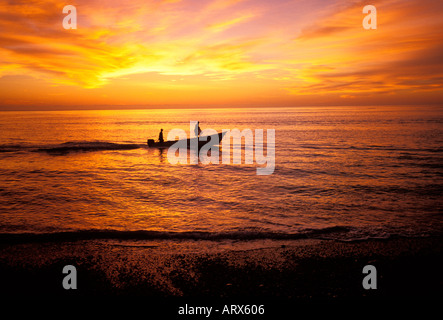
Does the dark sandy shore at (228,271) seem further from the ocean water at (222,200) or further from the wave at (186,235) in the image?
the ocean water at (222,200)

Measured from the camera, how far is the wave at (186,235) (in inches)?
320

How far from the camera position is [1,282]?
19.3 ft

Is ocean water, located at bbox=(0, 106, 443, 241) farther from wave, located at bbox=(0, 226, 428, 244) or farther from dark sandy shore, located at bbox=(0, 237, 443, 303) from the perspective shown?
dark sandy shore, located at bbox=(0, 237, 443, 303)

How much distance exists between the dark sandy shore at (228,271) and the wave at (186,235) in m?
0.37

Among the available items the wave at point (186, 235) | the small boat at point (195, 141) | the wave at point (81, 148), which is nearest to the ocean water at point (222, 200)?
the wave at point (186, 235)

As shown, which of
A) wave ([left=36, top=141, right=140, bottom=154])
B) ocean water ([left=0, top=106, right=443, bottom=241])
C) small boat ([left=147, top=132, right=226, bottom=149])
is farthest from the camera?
small boat ([left=147, top=132, right=226, bottom=149])

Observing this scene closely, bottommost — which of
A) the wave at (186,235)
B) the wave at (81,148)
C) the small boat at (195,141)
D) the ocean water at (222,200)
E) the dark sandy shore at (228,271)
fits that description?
the dark sandy shore at (228,271)

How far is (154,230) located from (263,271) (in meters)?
4.10

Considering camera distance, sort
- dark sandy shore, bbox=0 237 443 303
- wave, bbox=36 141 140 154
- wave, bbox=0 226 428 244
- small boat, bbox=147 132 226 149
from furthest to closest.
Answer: small boat, bbox=147 132 226 149 → wave, bbox=36 141 140 154 → wave, bbox=0 226 428 244 → dark sandy shore, bbox=0 237 443 303

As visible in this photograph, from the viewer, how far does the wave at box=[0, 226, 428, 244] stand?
26.6 ft

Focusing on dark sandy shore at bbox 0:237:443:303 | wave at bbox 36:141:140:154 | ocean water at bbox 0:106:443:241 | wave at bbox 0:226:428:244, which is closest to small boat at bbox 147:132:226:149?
wave at bbox 36:141:140:154

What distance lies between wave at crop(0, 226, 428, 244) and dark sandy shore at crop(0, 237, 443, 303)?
1.22 feet
